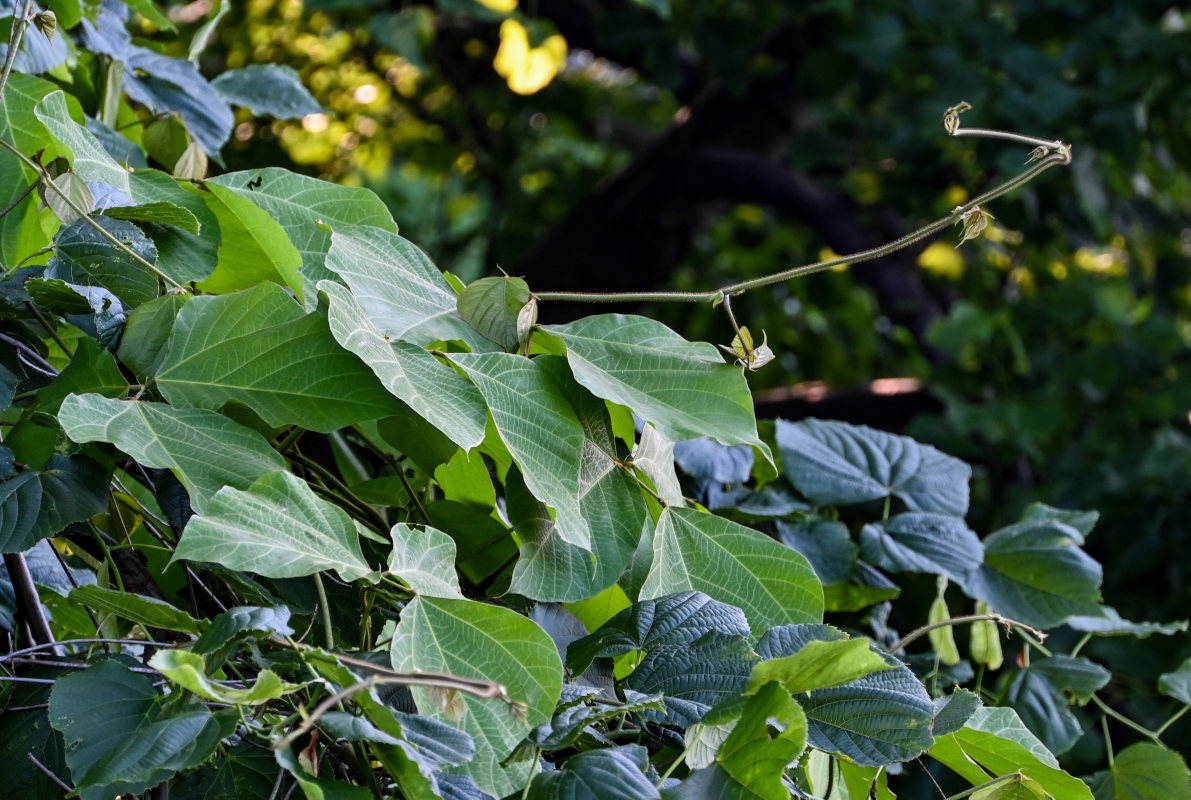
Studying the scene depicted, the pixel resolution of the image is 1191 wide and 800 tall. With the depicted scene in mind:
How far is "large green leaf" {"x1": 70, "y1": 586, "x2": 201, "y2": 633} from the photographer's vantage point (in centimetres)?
30

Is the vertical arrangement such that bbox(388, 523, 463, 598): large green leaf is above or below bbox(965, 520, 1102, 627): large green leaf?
above

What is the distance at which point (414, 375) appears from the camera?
1.09ft

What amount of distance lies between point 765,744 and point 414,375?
0.49ft

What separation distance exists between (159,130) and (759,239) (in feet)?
6.89

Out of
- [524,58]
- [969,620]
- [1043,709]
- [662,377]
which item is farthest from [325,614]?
[524,58]

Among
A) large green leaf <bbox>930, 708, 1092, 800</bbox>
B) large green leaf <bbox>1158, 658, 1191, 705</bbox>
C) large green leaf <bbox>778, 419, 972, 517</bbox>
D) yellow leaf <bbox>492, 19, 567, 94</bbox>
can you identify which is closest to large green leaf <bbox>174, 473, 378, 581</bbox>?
large green leaf <bbox>930, 708, 1092, 800</bbox>

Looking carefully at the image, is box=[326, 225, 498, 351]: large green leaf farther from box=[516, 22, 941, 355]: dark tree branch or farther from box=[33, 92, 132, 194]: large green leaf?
box=[516, 22, 941, 355]: dark tree branch

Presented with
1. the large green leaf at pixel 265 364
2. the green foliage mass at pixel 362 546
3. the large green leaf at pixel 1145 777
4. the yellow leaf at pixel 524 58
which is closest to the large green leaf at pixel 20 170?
the green foliage mass at pixel 362 546

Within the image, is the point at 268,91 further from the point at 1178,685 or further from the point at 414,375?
the point at 1178,685

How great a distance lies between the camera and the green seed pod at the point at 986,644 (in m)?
0.53

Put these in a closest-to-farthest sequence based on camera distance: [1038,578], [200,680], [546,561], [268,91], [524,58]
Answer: [200,680] < [546,561] < [1038,578] < [268,91] < [524,58]

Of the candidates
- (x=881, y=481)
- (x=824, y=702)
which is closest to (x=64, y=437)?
(x=824, y=702)

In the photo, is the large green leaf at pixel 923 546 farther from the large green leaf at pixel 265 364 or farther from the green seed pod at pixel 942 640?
the large green leaf at pixel 265 364

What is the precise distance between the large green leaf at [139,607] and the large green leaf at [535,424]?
11 cm
